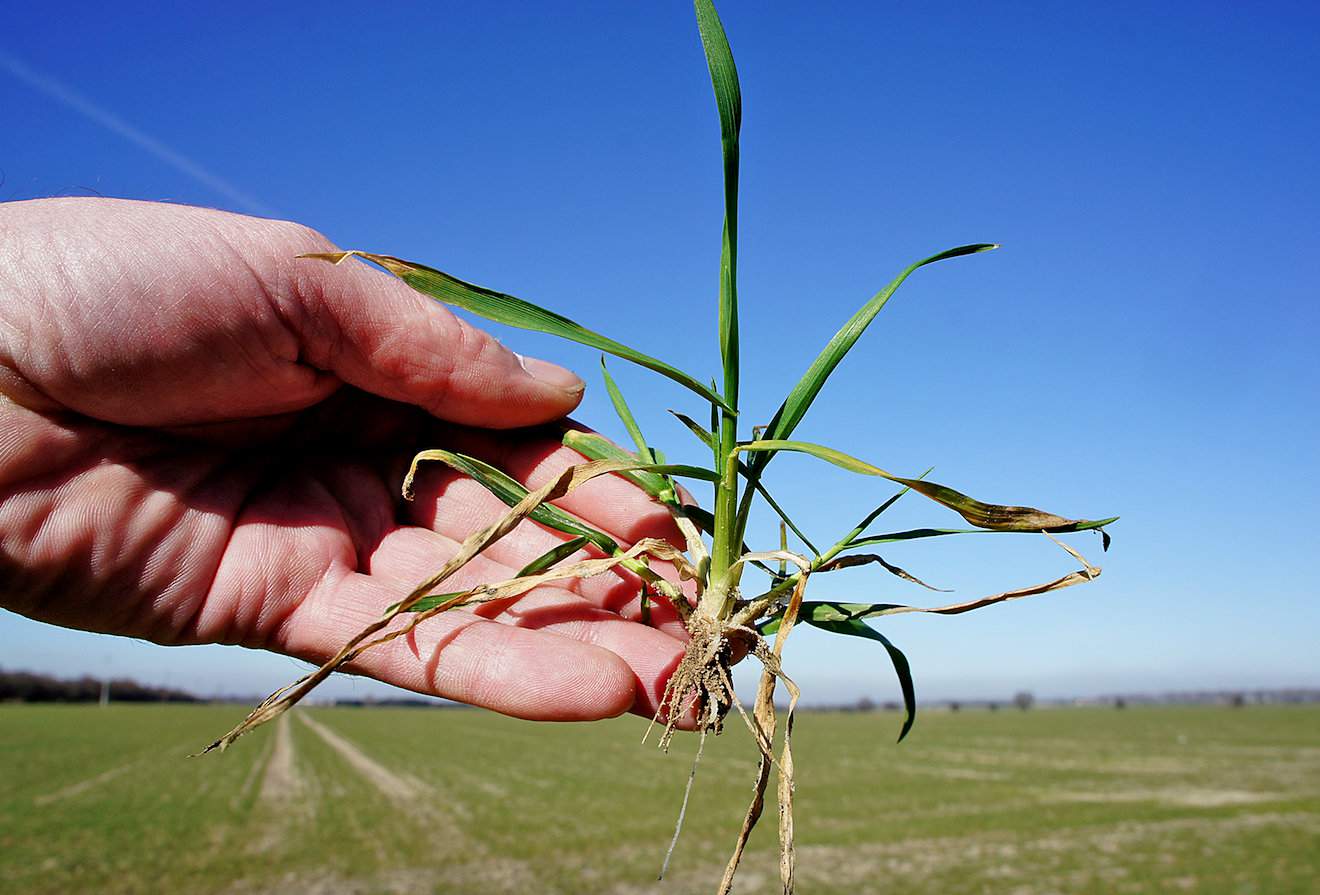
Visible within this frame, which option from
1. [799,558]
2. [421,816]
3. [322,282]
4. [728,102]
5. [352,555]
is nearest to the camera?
[728,102]

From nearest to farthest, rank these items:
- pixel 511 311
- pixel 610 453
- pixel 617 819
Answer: pixel 511 311 → pixel 610 453 → pixel 617 819

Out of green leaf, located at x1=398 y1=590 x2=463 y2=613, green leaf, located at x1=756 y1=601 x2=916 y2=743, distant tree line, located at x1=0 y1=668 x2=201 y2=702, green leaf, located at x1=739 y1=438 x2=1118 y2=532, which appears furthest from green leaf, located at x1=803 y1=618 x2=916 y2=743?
distant tree line, located at x1=0 y1=668 x2=201 y2=702

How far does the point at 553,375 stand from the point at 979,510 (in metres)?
1.25

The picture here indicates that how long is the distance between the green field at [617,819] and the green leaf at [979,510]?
737 inches

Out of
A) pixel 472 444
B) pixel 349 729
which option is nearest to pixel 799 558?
pixel 472 444

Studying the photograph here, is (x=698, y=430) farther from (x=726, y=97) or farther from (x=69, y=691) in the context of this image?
(x=69, y=691)

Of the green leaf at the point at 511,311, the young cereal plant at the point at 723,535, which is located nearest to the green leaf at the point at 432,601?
the young cereal plant at the point at 723,535

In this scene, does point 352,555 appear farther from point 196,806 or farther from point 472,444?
point 196,806

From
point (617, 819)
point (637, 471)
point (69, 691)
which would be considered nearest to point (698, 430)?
point (637, 471)

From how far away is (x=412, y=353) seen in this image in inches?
84.6

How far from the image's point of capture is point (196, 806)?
26141 millimetres

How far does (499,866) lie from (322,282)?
20.5 meters

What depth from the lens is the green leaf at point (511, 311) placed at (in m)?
1.58

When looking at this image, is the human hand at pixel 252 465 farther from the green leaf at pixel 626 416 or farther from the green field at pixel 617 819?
the green field at pixel 617 819
